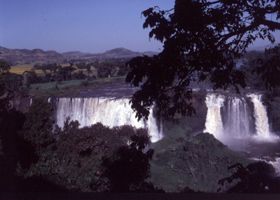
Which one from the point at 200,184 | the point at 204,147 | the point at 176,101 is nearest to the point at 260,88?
the point at 204,147

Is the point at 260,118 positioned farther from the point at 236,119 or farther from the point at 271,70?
the point at 271,70

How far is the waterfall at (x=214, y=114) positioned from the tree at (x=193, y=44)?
2165 centimetres

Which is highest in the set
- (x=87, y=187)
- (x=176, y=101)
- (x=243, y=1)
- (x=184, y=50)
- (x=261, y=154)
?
(x=243, y=1)

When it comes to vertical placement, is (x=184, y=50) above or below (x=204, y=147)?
above

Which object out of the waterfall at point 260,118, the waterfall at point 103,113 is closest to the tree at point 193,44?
the waterfall at point 103,113

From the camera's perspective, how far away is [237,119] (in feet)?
91.5

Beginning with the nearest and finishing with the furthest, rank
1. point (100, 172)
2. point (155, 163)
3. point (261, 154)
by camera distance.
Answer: point (100, 172)
point (155, 163)
point (261, 154)

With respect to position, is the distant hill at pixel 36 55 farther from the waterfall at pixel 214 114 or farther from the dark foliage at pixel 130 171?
the dark foliage at pixel 130 171

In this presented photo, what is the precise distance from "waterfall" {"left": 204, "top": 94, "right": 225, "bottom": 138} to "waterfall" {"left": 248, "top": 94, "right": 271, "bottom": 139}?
2.00m

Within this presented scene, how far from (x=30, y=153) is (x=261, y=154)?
46.0 ft

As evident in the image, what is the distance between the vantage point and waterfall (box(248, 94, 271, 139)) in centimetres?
2744

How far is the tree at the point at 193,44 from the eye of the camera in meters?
5.82

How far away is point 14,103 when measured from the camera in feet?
93.5

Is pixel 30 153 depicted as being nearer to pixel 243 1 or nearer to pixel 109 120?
pixel 243 1
